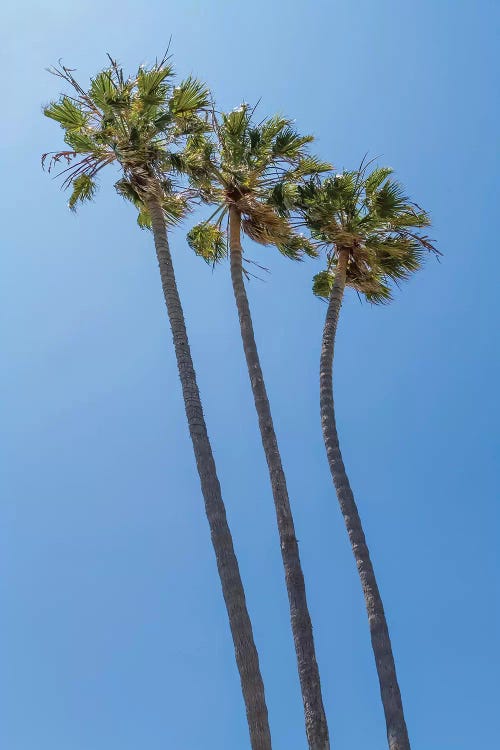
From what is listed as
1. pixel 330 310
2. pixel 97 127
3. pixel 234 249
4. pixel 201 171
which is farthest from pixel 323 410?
pixel 97 127

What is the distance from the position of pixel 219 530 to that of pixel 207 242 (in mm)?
10174

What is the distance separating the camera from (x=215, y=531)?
13164mm

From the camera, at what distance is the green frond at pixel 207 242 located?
21.5m

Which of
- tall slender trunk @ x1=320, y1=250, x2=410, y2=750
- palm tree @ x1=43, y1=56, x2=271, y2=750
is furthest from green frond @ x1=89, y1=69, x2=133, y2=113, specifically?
tall slender trunk @ x1=320, y1=250, x2=410, y2=750

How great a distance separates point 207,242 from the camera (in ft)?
71.5

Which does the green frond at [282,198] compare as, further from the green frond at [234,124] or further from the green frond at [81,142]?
the green frond at [81,142]

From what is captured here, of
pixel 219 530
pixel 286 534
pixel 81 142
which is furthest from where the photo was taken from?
pixel 81 142

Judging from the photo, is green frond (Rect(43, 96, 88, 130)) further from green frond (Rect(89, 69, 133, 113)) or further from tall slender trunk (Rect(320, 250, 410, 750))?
tall slender trunk (Rect(320, 250, 410, 750))

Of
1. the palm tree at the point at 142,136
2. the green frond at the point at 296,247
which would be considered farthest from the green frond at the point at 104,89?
the green frond at the point at 296,247

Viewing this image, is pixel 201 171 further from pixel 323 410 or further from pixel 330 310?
pixel 323 410

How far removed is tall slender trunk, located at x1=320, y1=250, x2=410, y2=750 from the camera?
47.1ft

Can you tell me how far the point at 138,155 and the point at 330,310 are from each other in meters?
5.28

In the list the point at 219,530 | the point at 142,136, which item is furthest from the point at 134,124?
the point at 219,530

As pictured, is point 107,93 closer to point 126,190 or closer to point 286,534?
point 126,190
